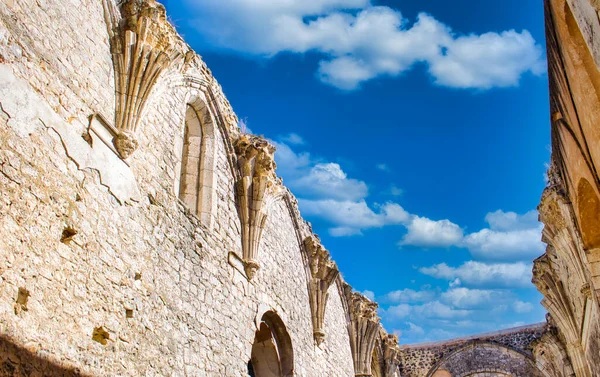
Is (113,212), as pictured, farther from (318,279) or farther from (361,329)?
(361,329)

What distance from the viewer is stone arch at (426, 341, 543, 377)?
20109 millimetres

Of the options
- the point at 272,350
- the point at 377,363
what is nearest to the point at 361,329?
the point at 377,363

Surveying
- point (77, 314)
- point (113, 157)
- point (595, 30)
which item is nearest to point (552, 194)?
point (595, 30)

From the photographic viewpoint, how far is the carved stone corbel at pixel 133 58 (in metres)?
5.93

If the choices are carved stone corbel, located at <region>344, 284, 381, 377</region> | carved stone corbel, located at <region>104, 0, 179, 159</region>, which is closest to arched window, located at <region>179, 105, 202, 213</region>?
carved stone corbel, located at <region>104, 0, 179, 159</region>

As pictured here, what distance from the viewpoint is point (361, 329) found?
14539 millimetres

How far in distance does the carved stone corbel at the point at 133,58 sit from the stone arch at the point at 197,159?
3.44ft

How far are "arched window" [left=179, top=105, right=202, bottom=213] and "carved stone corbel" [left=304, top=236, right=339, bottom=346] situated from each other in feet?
13.5

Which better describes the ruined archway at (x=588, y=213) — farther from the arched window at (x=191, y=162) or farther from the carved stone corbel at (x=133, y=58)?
the carved stone corbel at (x=133, y=58)

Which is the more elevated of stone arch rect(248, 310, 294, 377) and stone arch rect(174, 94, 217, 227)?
stone arch rect(174, 94, 217, 227)

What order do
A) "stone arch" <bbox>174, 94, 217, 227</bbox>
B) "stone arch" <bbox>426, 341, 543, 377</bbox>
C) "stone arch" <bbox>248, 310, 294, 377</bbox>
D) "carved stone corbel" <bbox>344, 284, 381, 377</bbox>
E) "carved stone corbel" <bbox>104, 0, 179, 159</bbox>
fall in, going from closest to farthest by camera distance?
"carved stone corbel" <bbox>104, 0, 179, 159</bbox> < "stone arch" <bbox>174, 94, 217, 227</bbox> < "stone arch" <bbox>248, 310, 294, 377</bbox> < "carved stone corbel" <bbox>344, 284, 381, 377</bbox> < "stone arch" <bbox>426, 341, 543, 377</bbox>

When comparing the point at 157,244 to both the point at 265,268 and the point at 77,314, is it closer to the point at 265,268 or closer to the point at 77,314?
the point at 77,314

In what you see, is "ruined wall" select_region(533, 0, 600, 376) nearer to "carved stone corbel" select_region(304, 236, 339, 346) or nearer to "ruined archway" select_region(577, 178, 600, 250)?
"ruined archway" select_region(577, 178, 600, 250)

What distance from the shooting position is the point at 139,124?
20.1ft
